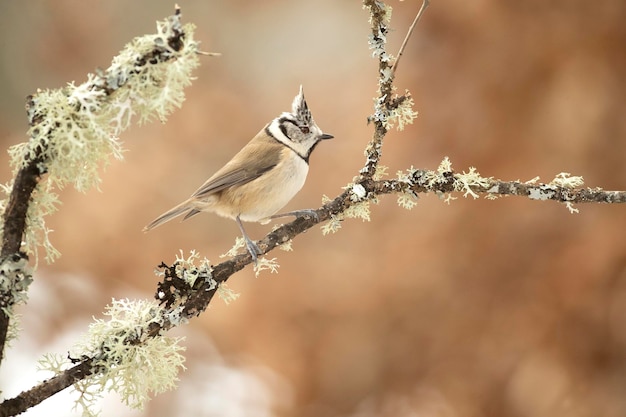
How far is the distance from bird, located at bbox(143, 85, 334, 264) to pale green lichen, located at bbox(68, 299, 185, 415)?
0.40 metres

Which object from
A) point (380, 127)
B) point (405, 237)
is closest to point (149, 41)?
point (380, 127)

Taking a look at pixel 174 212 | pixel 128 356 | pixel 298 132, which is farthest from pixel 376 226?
pixel 128 356

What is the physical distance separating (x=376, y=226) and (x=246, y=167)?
69 centimetres

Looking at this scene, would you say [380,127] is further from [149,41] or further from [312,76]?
[312,76]

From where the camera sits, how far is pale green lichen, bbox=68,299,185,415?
954 mm

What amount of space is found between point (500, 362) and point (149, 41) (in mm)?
1401

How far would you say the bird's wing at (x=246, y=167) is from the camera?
1.42m

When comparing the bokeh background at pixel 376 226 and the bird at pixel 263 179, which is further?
the bokeh background at pixel 376 226

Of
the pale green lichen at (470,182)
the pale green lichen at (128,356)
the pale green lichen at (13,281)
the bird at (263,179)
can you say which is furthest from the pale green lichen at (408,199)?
the pale green lichen at (13,281)

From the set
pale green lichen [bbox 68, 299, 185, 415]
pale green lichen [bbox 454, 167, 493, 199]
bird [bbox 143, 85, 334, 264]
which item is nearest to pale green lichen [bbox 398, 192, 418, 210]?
pale green lichen [bbox 454, 167, 493, 199]

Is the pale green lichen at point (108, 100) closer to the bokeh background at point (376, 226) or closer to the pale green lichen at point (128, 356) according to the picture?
the pale green lichen at point (128, 356)

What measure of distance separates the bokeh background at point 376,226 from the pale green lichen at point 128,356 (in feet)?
3.37

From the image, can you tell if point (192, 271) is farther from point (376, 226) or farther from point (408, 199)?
point (376, 226)

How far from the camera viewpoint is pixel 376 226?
202 cm
